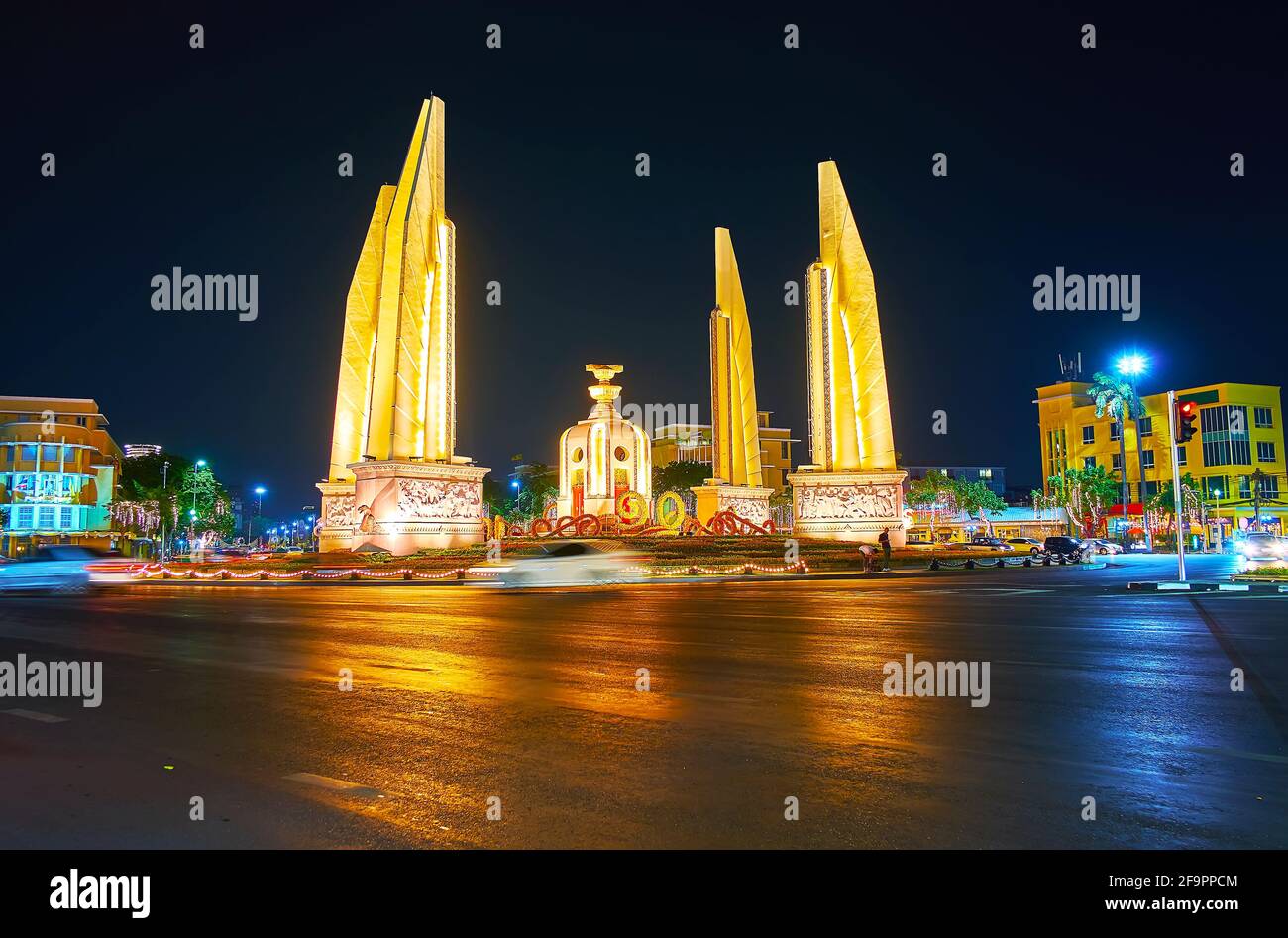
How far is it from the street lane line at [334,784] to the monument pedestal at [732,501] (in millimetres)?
41730

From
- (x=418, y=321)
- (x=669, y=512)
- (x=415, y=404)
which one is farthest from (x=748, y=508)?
(x=418, y=321)

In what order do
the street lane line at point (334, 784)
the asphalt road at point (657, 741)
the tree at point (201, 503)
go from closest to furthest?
the asphalt road at point (657, 741)
the street lane line at point (334, 784)
the tree at point (201, 503)

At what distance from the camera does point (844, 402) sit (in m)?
39.4

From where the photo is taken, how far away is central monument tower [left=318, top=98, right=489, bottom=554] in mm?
34125

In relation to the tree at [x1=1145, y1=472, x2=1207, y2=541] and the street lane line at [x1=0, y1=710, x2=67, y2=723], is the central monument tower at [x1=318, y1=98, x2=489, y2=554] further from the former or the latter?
the tree at [x1=1145, y1=472, x2=1207, y2=541]

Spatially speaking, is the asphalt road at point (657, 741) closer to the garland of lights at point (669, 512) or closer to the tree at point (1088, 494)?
the garland of lights at point (669, 512)

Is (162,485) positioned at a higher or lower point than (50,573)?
higher

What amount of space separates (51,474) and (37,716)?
8836 centimetres

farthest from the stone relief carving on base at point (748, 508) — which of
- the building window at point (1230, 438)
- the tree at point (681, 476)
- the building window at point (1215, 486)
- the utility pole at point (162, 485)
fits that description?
the building window at point (1230, 438)

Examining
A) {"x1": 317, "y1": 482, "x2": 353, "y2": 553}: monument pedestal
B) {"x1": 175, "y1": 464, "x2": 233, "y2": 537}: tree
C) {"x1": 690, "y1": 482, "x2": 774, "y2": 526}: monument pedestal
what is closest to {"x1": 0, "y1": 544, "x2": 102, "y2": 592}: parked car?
{"x1": 317, "y1": 482, "x2": 353, "y2": 553}: monument pedestal

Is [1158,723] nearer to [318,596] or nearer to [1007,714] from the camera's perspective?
[1007,714]

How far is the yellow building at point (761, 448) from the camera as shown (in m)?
122

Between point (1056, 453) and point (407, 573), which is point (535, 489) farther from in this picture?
point (407, 573)

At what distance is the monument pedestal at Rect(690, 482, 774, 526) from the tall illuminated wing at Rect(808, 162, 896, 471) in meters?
7.81
